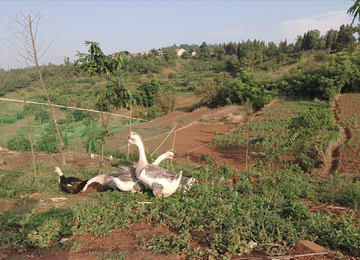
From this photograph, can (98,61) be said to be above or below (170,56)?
below

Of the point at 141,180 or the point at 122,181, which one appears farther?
the point at 122,181

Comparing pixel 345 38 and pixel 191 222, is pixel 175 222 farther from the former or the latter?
pixel 345 38

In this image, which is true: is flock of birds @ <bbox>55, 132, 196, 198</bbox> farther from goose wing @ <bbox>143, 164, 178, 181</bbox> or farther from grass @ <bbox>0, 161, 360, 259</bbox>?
grass @ <bbox>0, 161, 360, 259</bbox>

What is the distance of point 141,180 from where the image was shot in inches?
195

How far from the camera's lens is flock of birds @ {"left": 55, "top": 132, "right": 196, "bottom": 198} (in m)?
4.78

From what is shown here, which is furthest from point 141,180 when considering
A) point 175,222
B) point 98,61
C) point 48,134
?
point 48,134

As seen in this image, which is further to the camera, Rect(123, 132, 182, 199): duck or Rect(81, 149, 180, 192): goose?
Rect(81, 149, 180, 192): goose

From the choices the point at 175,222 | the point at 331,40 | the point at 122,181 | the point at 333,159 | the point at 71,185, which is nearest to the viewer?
the point at 175,222

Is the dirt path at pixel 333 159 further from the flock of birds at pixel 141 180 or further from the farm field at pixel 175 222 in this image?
the flock of birds at pixel 141 180

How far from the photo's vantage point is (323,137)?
39.1ft

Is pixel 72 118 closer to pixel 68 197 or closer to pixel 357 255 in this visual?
pixel 68 197

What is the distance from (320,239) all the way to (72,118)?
11.8 meters

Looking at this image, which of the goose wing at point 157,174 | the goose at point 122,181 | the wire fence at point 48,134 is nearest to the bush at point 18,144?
the wire fence at point 48,134

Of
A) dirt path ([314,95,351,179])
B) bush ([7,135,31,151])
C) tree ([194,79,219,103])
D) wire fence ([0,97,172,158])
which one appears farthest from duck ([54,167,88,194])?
tree ([194,79,219,103])
